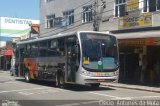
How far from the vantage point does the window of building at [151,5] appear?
95.5 ft

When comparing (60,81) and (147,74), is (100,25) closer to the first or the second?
(147,74)

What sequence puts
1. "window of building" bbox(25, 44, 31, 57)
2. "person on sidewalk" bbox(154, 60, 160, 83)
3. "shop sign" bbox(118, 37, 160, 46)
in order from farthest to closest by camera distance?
"window of building" bbox(25, 44, 31, 57) < "person on sidewalk" bbox(154, 60, 160, 83) < "shop sign" bbox(118, 37, 160, 46)

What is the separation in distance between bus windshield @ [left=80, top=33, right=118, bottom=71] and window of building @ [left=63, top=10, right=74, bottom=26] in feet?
57.7

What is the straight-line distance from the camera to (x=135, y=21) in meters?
30.2

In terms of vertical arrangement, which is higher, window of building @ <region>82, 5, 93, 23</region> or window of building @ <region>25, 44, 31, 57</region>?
window of building @ <region>82, 5, 93, 23</region>

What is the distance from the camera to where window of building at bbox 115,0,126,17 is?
106 ft

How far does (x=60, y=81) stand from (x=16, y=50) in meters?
10.4

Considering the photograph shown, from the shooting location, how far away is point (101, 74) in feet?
73.6

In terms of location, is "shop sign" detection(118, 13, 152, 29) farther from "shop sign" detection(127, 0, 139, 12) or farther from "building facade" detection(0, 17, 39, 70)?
"building facade" detection(0, 17, 39, 70)

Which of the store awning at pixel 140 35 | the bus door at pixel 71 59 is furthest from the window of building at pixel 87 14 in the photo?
the bus door at pixel 71 59

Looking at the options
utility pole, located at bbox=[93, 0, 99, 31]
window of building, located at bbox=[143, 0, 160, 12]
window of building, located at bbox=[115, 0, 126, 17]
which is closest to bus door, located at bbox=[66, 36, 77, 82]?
window of building, located at bbox=[143, 0, 160, 12]

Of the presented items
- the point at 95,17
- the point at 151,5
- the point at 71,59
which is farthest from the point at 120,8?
the point at 71,59

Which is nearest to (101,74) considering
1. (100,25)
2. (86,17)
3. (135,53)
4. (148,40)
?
(148,40)

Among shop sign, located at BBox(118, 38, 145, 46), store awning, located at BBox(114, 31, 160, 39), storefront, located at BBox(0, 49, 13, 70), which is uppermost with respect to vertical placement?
store awning, located at BBox(114, 31, 160, 39)
